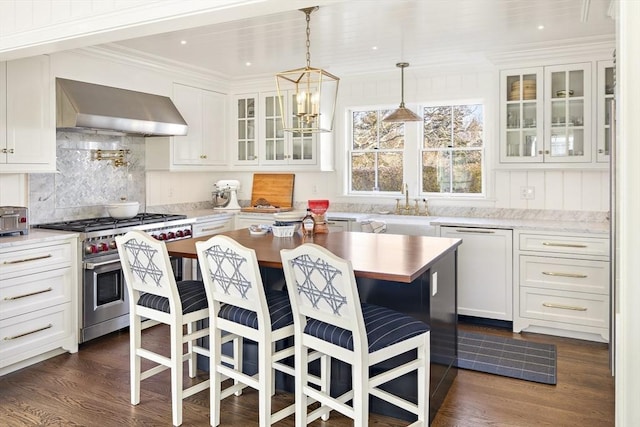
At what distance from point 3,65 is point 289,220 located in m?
2.27

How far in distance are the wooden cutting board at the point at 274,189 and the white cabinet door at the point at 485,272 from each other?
2037 millimetres

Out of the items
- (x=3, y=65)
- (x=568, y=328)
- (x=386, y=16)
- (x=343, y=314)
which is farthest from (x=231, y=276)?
(x=568, y=328)

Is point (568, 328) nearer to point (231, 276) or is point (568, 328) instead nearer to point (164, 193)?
point (231, 276)

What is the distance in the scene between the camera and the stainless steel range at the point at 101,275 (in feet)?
12.7

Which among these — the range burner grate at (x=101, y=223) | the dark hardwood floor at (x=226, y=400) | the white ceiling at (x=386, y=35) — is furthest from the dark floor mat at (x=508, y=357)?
the range burner grate at (x=101, y=223)

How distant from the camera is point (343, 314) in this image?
2.23 meters

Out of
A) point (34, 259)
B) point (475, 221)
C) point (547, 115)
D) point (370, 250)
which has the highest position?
point (547, 115)

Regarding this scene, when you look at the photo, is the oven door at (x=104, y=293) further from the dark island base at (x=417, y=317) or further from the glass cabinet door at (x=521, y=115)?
the glass cabinet door at (x=521, y=115)

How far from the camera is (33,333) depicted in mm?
3543

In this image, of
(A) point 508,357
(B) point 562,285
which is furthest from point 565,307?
(A) point 508,357

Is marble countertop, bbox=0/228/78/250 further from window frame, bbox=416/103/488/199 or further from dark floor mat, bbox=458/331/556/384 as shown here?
window frame, bbox=416/103/488/199

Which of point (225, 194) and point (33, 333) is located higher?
point (225, 194)

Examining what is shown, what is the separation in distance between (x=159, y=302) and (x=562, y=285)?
312 centimetres

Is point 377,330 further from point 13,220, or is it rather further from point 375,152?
point 375,152
